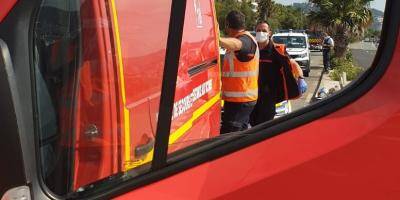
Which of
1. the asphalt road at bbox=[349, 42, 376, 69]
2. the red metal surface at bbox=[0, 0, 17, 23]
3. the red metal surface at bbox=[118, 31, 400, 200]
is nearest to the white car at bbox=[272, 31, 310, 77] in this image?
the asphalt road at bbox=[349, 42, 376, 69]

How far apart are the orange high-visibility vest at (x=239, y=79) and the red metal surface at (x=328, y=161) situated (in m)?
2.72

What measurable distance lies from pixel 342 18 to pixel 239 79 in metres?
2.78

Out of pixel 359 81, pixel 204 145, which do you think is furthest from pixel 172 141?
pixel 359 81

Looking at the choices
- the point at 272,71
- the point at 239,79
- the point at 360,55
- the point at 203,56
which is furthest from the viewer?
the point at 239,79

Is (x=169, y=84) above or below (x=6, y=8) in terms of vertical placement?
below

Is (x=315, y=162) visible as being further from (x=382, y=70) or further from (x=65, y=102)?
(x=65, y=102)

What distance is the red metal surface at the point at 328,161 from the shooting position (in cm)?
119

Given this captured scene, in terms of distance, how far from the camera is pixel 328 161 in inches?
47.7

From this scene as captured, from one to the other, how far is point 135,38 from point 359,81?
0.79m

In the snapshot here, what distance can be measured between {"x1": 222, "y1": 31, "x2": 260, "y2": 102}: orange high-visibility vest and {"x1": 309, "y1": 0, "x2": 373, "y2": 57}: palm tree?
256 cm

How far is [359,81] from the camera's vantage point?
1.28m

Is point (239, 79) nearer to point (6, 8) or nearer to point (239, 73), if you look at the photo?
point (239, 73)

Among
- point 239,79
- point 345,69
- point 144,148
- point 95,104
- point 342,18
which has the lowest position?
point 239,79

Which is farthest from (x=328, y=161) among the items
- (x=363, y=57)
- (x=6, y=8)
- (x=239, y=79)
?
(x=239, y=79)
